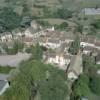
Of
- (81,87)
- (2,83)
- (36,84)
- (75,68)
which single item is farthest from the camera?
(75,68)

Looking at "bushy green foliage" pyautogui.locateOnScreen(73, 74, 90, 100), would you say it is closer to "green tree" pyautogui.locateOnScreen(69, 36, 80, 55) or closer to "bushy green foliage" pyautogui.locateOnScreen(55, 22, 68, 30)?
"green tree" pyautogui.locateOnScreen(69, 36, 80, 55)

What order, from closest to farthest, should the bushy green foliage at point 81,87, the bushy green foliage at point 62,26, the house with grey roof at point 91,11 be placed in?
the bushy green foliage at point 81,87 → the bushy green foliage at point 62,26 → the house with grey roof at point 91,11

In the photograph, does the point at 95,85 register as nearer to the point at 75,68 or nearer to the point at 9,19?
the point at 75,68

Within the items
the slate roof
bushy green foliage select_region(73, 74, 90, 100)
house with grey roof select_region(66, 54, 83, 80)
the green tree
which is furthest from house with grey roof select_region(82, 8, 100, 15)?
the slate roof

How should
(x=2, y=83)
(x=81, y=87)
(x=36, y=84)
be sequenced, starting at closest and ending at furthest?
(x=81, y=87), (x=36, y=84), (x=2, y=83)

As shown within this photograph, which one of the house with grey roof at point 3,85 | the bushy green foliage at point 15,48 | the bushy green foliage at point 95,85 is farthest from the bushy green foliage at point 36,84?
the bushy green foliage at point 15,48

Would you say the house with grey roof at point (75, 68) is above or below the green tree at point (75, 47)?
above

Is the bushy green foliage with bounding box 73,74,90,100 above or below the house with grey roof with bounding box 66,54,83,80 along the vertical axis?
above

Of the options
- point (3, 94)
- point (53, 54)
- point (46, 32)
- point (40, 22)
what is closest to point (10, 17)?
point (40, 22)

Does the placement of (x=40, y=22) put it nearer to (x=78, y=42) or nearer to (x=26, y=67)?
(x=78, y=42)

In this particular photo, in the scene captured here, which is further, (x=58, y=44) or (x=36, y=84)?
(x=58, y=44)

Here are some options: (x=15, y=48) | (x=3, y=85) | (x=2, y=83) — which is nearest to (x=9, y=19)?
(x=15, y=48)

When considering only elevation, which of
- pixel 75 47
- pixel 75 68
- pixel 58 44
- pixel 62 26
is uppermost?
pixel 75 68

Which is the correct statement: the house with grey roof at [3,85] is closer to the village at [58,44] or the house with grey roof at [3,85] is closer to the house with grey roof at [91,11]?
the village at [58,44]
